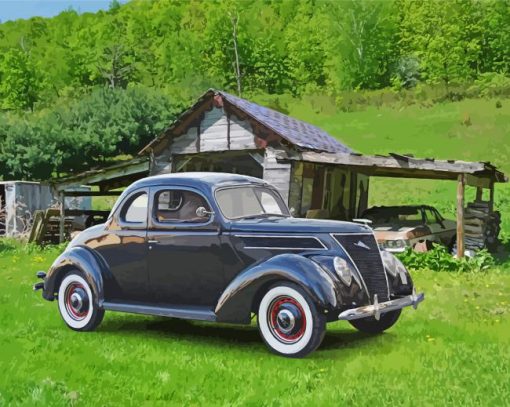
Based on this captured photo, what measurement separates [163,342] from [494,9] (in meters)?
70.9

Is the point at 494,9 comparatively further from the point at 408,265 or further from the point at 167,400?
the point at 167,400

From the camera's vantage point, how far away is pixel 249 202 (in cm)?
795

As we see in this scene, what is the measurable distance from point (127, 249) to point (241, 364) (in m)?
2.15

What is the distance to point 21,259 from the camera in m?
18.8

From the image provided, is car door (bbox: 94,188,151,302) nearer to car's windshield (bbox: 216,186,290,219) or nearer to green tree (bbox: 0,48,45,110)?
car's windshield (bbox: 216,186,290,219)

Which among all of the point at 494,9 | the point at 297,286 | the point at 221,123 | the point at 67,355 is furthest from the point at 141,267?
the point at 494,9

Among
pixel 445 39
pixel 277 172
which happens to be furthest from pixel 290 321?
pixel 445 39

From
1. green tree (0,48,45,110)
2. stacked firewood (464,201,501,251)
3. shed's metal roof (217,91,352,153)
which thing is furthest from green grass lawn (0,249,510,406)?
green tree (0,48,45,110)

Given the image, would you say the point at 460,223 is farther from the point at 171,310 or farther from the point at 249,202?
the point at 171,310

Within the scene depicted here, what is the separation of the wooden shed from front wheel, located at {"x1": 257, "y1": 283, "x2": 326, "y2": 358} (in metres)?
9.90

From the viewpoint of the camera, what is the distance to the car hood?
22.8ft

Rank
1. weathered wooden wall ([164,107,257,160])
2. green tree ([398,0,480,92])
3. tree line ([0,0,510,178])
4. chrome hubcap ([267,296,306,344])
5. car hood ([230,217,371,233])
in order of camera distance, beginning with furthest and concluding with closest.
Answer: tree line ([0,0,510,178]) < green tree ([398,0,480,92]) < weathered wooden wall ([164,107,257,160]) < car hood ([230,217,371,233]) < chrome hubcap ([267,296,306,344])

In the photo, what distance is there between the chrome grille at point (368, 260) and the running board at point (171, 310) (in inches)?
62.4

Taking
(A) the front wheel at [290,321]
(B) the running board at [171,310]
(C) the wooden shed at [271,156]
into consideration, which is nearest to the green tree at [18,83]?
(C) the wooden shed at [271,156]
